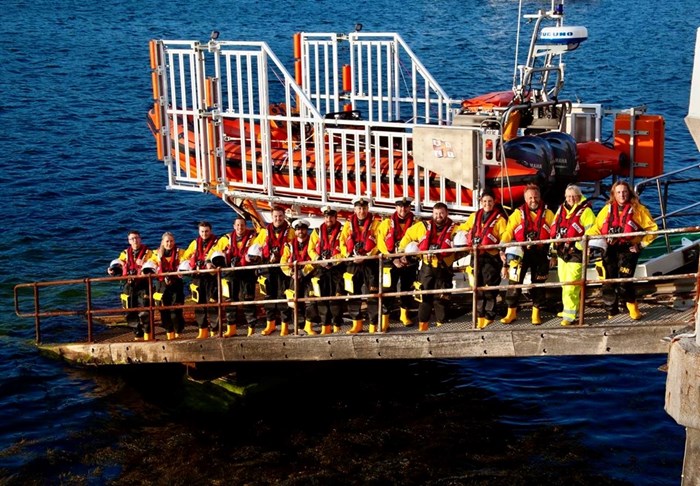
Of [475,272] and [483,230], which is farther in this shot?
[483,230]

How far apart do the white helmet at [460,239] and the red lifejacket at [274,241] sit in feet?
8.74

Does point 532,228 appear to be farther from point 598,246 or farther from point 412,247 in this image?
point 412,247

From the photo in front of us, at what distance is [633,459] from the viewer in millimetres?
15086

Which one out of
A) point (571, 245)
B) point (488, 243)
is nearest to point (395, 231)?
point (488, 243)

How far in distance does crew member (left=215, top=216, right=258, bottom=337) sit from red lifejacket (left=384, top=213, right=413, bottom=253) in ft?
7.06

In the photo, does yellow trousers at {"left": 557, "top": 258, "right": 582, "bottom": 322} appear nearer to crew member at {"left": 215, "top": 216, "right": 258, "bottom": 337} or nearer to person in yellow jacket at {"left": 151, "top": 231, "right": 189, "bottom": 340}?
crew member at {"left": 215, "top": 216, "right": 258, "bottom": 337}

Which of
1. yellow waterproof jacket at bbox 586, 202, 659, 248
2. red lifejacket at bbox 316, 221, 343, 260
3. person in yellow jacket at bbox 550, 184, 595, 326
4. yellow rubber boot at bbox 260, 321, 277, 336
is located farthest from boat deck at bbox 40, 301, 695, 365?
red lifejacket at bbox 316, 221, 343, 260

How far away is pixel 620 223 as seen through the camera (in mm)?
12617

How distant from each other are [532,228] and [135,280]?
6.26m

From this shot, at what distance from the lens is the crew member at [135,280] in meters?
16.4

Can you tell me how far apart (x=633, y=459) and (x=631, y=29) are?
1837 inches

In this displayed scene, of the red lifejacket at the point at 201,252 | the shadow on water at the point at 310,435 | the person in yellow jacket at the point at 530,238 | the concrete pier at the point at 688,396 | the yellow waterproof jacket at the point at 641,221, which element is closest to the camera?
the concrete pier at the point at 688,396

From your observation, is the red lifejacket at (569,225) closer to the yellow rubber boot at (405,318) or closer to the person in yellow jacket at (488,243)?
the person in yellow jacket at (488,243)

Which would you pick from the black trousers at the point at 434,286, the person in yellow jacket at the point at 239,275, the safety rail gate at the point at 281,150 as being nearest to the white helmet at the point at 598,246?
the black trousers at the point at 434,286
